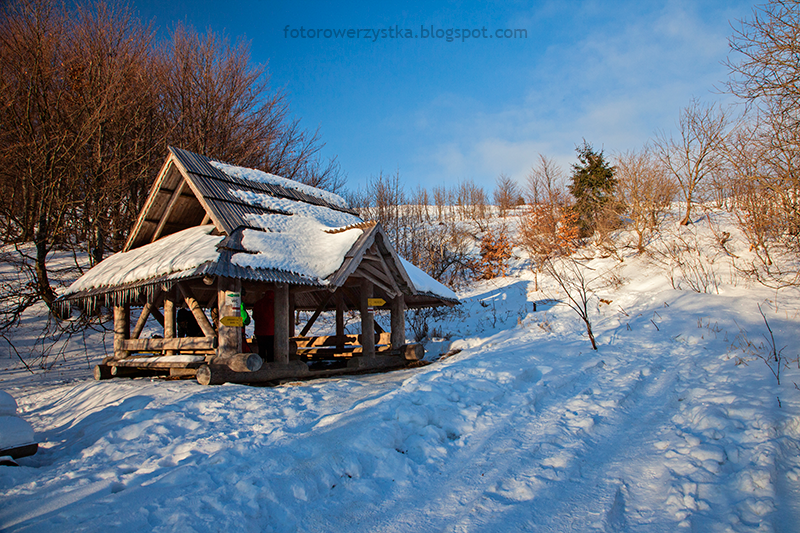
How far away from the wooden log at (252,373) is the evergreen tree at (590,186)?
934 inches

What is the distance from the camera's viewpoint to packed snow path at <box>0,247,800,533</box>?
3.24m

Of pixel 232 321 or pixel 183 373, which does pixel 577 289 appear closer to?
pixel 232 321

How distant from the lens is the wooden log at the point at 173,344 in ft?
27.4

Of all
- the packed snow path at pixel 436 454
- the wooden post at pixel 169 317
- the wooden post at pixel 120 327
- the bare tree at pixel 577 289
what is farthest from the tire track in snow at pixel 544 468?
the wooden post at pixel 120 327

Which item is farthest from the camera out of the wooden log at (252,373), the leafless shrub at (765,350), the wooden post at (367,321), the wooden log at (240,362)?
the wooden post at (367,321)

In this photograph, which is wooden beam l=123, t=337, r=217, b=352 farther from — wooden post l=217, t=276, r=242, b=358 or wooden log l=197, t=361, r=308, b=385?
wooden log l=197, t=361, r=308, b=385

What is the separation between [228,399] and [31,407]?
410 centimetres

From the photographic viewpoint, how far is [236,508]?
10.7ft

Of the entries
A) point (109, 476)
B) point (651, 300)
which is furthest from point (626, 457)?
point (651, 300)

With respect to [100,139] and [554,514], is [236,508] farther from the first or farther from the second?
[100,139]

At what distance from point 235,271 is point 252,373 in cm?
201


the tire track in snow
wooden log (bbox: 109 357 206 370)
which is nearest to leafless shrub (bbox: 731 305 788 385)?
the tire track in snow

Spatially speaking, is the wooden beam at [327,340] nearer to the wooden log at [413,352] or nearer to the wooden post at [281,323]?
the wooden log at [413,352]

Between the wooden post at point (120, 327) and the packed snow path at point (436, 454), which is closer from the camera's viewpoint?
the packed snow path at point (436, 454)
